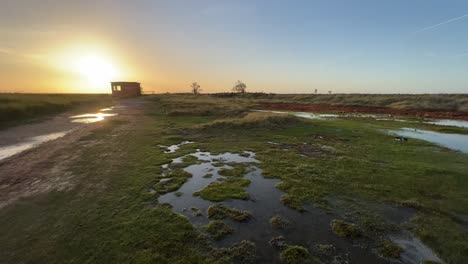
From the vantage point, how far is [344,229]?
293 inches

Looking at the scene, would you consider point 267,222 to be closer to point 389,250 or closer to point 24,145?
point 389,250

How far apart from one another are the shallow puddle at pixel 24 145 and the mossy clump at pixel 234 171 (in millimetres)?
13061

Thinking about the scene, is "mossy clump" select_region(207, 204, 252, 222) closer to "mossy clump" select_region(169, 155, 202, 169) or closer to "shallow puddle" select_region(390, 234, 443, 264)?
"shallow puddle" select_region(390, 234, 443, 264)

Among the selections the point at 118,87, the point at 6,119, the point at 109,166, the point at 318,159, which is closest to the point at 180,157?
the point at 109,166

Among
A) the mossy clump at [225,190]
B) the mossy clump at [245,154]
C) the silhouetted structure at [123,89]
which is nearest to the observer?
the mossy clump at [225,190]

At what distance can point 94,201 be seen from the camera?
9.04 meters

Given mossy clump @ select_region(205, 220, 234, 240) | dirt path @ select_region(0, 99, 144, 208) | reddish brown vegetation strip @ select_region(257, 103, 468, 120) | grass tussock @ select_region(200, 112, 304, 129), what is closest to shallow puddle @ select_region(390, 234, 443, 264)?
mossy clump @ select_region(205, 220, 234, 240)

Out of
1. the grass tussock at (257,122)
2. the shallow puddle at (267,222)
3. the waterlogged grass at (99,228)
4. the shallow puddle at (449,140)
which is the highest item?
the grass tussock at (257,122)

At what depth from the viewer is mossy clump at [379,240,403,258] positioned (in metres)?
6.35

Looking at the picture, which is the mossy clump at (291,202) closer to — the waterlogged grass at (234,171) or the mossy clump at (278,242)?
the mossy clump at (278,242)

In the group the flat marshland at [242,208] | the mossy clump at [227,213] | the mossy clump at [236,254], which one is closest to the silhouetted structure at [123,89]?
the flat marshland at [242,208]

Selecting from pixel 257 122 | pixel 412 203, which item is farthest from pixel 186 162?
pixel 257 122

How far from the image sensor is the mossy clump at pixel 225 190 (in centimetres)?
970

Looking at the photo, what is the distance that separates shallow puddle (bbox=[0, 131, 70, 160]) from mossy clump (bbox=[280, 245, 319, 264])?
1694cm
